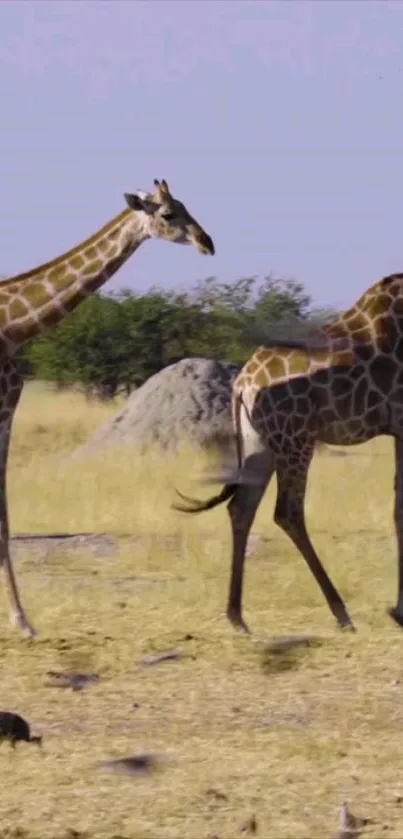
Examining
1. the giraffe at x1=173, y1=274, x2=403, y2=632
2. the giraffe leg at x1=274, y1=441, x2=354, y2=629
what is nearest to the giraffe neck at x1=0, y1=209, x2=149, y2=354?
the giraffe at x1=173, y1=274, x2=403, y2=632

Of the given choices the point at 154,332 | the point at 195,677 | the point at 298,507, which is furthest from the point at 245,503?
the point at 154,332

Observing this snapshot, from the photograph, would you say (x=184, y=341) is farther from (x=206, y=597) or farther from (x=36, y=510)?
(x=206, y=597)

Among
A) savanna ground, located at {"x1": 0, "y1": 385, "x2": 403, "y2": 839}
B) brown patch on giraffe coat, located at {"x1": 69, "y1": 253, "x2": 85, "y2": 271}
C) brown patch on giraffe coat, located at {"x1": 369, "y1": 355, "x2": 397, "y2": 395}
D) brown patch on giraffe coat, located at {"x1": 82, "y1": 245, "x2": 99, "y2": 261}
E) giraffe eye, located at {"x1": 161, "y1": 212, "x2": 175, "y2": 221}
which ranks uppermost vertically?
giraffe eye, located at {"x1": 161, "y1": 212, "x2": 175, "y2": 221}

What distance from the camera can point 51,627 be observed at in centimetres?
1030

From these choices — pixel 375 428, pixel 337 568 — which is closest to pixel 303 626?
pixel 375 428

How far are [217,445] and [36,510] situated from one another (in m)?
4.03

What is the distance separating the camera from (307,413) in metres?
10.4

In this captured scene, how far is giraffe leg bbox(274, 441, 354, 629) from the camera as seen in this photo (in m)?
10.4

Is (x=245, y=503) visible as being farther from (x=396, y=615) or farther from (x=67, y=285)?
(x=67, y=285)

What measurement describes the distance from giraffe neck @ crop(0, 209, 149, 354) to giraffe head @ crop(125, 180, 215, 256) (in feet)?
0.61

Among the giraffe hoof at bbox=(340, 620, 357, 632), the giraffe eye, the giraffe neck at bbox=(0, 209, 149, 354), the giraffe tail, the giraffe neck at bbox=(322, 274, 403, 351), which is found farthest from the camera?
the giraffe neck at bbox=(322, 274, 403, 351)

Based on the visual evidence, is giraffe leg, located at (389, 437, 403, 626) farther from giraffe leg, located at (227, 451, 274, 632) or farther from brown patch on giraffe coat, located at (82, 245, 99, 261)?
brown patch on giraffe coat, located at (82, 245, 99, 261)

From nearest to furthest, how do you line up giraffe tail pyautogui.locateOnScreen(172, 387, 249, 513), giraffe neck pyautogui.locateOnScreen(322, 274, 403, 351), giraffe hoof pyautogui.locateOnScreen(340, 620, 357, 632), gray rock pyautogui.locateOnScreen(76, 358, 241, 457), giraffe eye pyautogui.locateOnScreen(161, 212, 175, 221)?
giraffe hoof pyautogui.locateOnScreen(340, 620, 357, 632), giraffe eye pyautogui.locateOnScreen(161, 212, 175, 221), giraffe tail pyautogui.locateOnScreen(172, 387, 249, 513), giraffe neck pyautogui.locateOnScreen(322, 274, 403, 351), gray rock pyautogui.locateOnScreen(76, 358, 241, 457)

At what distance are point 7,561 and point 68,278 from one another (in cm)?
149
